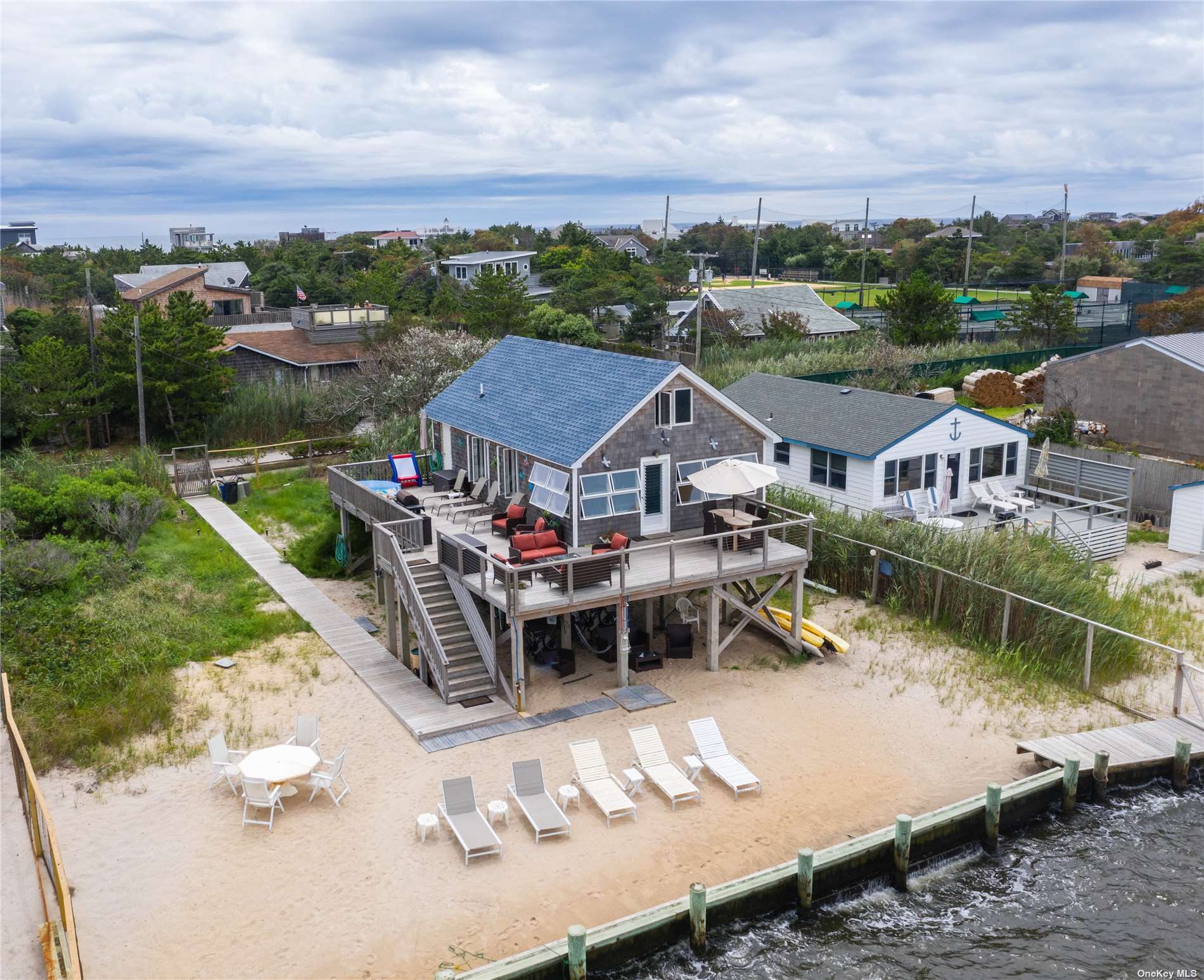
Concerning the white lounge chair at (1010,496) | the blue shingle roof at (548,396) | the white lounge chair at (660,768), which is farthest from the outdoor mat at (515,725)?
the white lounge chair at (1010,496)

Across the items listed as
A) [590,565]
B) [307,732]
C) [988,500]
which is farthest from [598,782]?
[988,500]

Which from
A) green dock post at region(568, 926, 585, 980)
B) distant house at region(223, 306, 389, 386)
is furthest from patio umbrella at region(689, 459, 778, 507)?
distant house at region(223, 306, 389, 386)

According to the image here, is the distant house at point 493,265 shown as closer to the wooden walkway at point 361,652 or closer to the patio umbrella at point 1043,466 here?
the patio umbrella at point 1043,466

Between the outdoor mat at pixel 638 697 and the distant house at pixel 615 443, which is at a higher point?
the distant house at pixel 615 443

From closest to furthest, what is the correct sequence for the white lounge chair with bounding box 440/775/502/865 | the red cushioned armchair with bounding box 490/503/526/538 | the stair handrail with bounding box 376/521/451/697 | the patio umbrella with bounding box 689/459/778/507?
the white lounge chair with bounding box 440/775/502/865, the stair handrail with bounding box 376/521/451/697, the patio umbrella with bounding box 689/459/778/507, the red cushioned armchair with bounding box 490/503/526/538

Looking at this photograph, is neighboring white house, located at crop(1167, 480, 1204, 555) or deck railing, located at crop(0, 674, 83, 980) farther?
neighboring white house, located at crop(1167, 480, 1204, 555)

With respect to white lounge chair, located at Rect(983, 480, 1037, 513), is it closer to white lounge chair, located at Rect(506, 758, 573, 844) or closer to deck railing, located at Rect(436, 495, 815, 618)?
deck railing, located at Rect(436, 495, 815, 618)
